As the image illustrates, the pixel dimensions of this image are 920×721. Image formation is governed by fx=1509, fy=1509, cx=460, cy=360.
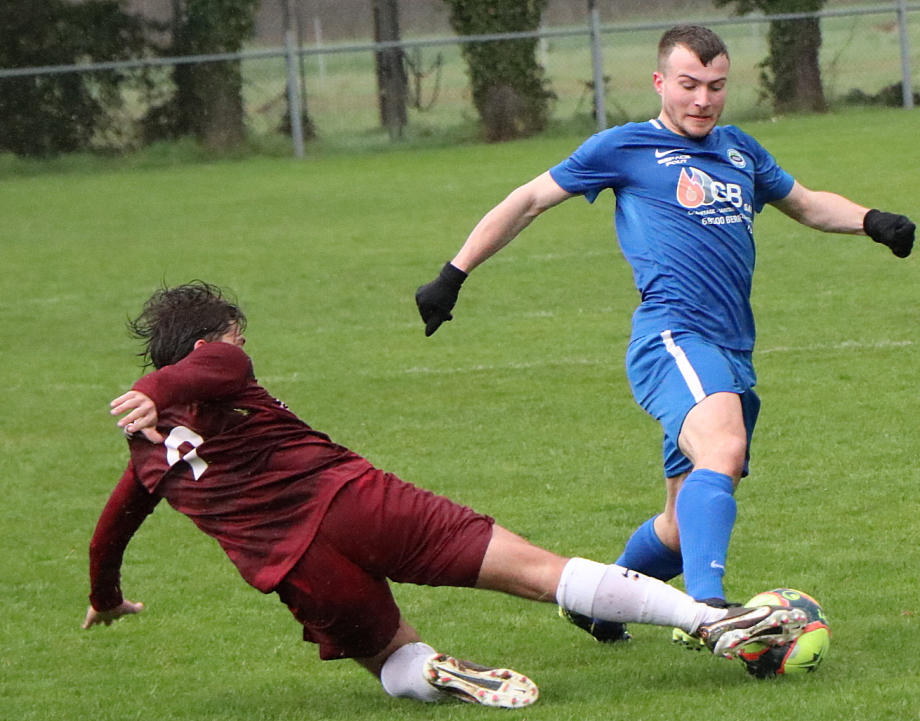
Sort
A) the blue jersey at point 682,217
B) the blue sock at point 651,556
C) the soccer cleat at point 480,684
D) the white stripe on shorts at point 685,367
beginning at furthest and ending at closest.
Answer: the blue sock at point 651,556, the blue jersey at point 682,217, the white stripe on shorts at point 685,367, the soccer cleat at point 480,684

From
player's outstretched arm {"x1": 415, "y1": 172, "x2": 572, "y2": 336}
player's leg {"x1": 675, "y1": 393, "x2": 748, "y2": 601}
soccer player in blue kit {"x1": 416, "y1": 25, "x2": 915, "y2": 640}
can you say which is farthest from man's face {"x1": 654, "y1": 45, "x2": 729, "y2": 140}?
player's leg {"x1": 675, "y1": 393, "x2": 748, "y2": 601}

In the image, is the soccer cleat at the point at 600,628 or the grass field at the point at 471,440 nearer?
the grass field at the point at 471,440

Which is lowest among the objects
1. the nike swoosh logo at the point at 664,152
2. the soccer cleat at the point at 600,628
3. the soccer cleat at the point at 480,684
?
the soccer cleat at the point at 600,628

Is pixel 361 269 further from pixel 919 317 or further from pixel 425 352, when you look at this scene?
pixel 919 317

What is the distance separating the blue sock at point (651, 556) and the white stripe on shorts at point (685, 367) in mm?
659

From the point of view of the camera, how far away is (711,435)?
4.35 meters

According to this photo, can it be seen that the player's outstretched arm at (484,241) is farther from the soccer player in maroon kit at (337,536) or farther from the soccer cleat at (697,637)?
the soccer cleat at (697,637)

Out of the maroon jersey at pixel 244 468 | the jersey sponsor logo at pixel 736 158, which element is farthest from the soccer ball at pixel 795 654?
the jersey sponsor logo at pixel 736 158

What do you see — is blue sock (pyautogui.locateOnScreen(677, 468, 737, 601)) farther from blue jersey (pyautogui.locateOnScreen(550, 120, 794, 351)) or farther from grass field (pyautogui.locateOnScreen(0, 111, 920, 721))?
blue jersey (pyautogui.locateOnScreen(550, 120, 794, 351))

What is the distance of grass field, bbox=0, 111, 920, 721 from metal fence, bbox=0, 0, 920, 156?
7.33m

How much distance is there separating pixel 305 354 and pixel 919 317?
4313mm

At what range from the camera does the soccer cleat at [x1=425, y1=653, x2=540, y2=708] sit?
4.21 m

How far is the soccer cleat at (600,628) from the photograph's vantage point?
194 inches

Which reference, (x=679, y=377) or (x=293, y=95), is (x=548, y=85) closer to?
(x=293, y=95)
